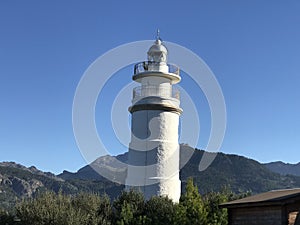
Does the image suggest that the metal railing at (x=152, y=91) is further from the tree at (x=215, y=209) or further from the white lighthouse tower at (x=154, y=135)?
the tree at (x=215, y=209)

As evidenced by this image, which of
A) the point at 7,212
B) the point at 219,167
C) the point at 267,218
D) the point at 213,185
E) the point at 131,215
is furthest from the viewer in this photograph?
the point at 219,167

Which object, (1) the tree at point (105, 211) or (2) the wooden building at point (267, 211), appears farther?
(1) the tree at point (105, 211)

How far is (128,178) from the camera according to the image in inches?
1353

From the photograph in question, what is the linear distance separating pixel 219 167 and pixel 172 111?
497ft

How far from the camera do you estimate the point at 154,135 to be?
33656 mm

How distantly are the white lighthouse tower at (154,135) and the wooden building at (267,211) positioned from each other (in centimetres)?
1061

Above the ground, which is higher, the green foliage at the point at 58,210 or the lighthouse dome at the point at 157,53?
the lighthouse dome at the point at 157,53

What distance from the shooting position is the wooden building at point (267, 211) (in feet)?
66.4

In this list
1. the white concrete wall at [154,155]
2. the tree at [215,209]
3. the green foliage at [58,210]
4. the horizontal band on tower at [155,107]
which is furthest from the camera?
the horizontal band on tower at [155,107]

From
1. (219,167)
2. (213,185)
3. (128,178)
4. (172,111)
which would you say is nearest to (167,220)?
(128,178)

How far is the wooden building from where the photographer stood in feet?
→ 66.4

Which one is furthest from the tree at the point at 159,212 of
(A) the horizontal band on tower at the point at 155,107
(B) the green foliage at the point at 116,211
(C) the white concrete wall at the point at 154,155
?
(A) the horizontal band on tower at the point at 155,107

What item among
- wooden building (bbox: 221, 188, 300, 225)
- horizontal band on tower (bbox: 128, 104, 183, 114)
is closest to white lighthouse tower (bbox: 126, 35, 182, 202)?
horizontal band on tower (bbox: 128, 104, 183, 114)

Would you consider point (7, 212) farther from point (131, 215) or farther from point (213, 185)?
point (213, 185)
